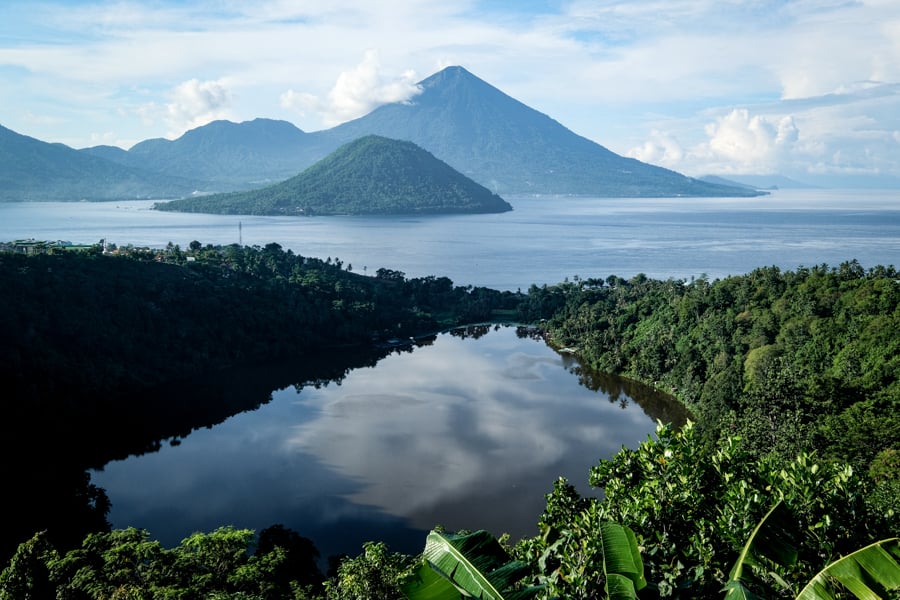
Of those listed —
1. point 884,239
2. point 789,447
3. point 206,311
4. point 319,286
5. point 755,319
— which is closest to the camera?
point 789,447

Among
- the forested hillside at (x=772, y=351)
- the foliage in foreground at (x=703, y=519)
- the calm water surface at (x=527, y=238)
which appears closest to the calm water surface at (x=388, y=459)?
the forested hillside at (x=772, y=351)

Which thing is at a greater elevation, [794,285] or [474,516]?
[794,285]

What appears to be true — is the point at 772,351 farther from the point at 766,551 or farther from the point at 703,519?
the point at 766,551

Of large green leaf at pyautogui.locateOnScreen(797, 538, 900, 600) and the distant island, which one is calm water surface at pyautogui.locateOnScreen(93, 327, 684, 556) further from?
the distant island

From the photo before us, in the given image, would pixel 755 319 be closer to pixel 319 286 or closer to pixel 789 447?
pixel 789 447

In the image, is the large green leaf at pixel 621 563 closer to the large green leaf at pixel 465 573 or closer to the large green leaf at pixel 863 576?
the large green leaf at pixel 465 573

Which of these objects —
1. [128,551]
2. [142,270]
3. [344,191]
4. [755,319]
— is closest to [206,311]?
[142,270]

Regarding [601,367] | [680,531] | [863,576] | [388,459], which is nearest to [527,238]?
[601,367]
